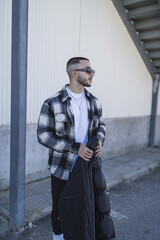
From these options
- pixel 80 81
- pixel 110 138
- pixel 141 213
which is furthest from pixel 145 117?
pixel 80 81

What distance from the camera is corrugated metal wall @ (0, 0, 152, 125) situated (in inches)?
154

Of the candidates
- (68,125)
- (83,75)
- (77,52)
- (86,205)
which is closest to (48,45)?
(77,52)

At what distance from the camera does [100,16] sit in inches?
220

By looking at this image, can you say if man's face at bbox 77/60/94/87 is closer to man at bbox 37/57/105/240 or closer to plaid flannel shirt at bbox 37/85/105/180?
man at bbox 37/57/105/240

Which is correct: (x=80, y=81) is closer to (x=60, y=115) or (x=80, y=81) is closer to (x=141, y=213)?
(x=60, y=115)

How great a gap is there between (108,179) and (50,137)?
9.73 ft

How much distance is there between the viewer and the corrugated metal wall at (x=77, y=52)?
391 centimetres

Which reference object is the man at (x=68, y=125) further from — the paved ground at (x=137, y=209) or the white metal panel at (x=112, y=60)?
the white metal panel at (x=112, y=60)

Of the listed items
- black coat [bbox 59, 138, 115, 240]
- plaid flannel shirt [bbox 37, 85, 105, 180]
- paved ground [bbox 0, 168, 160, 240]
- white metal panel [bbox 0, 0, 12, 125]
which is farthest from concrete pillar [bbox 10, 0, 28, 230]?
white metal panel [bbox 0, 0, 12, 125]

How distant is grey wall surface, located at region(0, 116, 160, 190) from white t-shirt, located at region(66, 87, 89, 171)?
1.91 meters

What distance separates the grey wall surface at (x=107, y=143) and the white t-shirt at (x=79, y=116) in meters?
1.91

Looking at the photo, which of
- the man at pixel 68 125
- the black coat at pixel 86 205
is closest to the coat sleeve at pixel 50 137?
the man at pixel 68 125

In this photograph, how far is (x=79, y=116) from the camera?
7.65 ft

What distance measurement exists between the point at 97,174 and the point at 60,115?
2.30 feet
